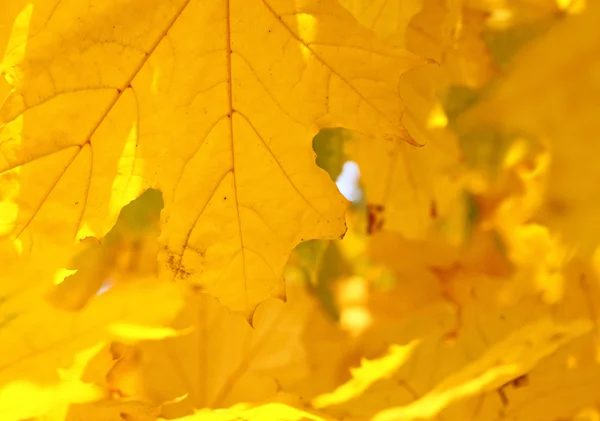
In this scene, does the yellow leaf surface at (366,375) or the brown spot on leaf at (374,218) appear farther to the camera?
the brown spot on leaf at (374,218)

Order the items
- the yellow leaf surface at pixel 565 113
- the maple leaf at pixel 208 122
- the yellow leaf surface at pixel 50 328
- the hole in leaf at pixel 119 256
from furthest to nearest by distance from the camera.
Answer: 1. the yellow leaf surface at pixel 565 113
2. the hole in leaf at pixel 119 256
3. the yellow leaf surface at pixel 50 328
4. the maple leaf at pixel 208 122

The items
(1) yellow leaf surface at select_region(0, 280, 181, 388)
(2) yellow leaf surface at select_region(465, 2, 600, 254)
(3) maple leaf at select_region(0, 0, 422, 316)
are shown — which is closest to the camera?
(3) maple leaf at select_region(0, 0, 422, 316)

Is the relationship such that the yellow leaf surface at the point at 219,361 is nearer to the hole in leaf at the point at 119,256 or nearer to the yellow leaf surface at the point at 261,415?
the hole in leaf at the point at 119,256

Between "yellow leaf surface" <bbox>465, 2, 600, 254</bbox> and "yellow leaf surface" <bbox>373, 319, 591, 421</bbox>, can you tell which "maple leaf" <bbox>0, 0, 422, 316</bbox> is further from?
"yellow leaf surface" <bbox>465, 2, 600, 254</bbox>

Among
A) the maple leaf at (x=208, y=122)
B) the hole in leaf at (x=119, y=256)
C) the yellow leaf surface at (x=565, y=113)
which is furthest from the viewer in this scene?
the yellow leaf surface at (x=565, y=113)

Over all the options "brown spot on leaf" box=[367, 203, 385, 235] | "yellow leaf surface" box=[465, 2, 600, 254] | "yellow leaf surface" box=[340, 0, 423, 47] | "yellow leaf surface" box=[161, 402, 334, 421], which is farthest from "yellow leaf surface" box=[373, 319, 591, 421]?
"yellow leaf surface" box=[465, 2, 600, 254]

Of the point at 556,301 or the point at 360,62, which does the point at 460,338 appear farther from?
the point at 360,62

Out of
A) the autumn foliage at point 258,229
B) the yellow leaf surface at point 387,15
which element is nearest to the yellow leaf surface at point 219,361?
the autumn foliage at point 258,229
